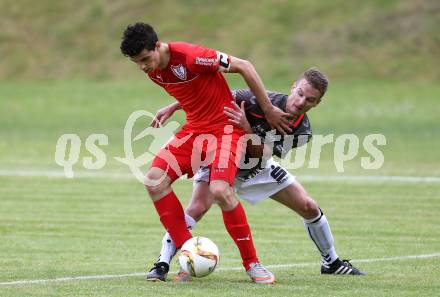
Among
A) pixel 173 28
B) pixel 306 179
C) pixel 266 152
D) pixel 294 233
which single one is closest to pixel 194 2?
pixel 173 28

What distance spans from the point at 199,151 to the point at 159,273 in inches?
44.1

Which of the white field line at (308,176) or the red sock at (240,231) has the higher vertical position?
the red sock at (240,231)

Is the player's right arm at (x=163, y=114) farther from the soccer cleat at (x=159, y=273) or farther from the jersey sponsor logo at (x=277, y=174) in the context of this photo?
the soccer cleat at (x=159, y=273)

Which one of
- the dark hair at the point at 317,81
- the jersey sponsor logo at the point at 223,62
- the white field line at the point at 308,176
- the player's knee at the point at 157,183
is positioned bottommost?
the white field line at the point at 308,176

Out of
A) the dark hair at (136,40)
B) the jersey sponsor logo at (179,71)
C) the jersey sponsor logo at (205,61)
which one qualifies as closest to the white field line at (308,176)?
the jersey sponsor logo at (179,71)

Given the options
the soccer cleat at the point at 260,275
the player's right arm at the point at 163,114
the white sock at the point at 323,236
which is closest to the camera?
the soccer cleat at the point at 260,275

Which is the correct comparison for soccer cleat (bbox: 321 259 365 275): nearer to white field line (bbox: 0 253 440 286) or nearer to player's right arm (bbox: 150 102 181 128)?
white field line (bbox: 0 253 440 286)

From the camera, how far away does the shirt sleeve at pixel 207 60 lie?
10039 millimetres

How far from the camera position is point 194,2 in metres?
53.1

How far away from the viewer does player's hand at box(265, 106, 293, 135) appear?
10242 mm

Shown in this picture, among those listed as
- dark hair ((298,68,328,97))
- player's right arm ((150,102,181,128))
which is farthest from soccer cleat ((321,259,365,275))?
player's right arm ((150,102,181,128))

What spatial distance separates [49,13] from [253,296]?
45497 mm

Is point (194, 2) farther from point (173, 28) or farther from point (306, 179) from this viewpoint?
point (306, 179)

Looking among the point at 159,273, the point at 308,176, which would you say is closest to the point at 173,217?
the point at 159,273
